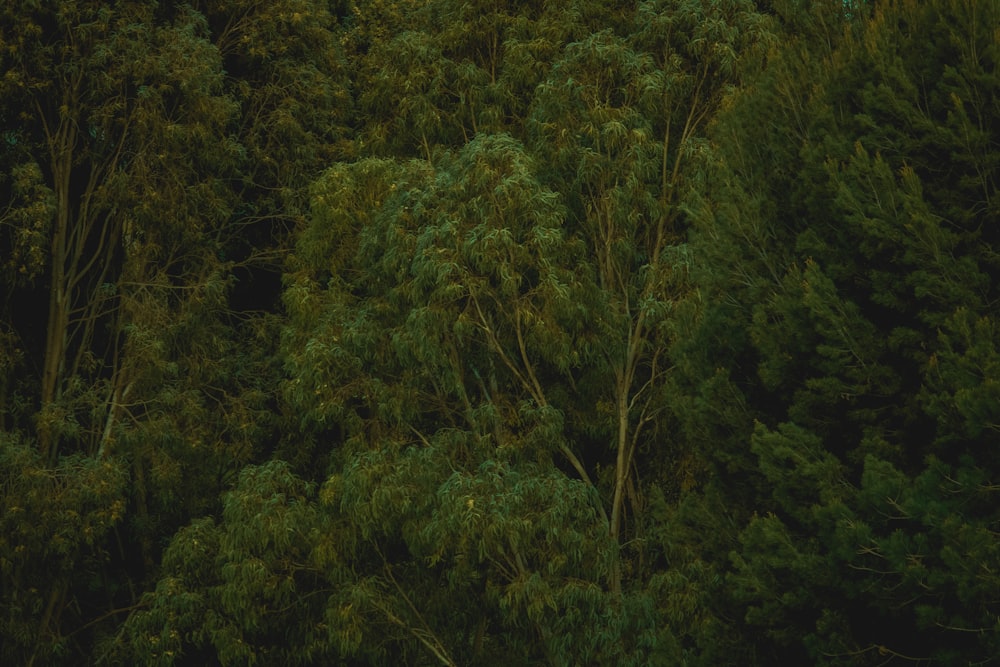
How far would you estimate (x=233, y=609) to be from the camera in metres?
15.3

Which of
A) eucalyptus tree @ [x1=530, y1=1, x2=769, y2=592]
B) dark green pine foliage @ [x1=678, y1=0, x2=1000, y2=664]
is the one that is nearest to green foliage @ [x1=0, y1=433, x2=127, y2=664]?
eucalyptus tree @ [x1=530, y1=1, x2=769, y2=592]

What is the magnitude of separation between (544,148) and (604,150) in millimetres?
734

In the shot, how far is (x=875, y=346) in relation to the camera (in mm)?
9648

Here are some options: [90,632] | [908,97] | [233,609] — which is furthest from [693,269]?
[90,632]

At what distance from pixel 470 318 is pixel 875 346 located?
6168mm

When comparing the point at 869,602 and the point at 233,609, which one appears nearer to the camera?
the point at 869,602

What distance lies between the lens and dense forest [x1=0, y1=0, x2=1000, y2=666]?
31.9 feet

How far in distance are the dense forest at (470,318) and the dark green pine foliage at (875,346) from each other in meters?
0.03

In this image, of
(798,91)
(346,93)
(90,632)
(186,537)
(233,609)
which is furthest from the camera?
(346,93)

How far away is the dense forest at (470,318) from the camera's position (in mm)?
9734

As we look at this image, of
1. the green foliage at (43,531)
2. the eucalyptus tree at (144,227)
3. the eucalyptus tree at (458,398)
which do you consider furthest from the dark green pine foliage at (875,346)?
the eucalyptus tree at (144,227)

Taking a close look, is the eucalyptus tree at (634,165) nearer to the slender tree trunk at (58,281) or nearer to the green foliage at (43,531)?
the green foliage at (43,531)

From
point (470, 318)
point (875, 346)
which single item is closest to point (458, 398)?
point (470, 318)

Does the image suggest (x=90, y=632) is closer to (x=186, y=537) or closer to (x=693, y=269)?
(x=186, y=537)
